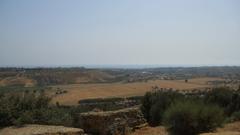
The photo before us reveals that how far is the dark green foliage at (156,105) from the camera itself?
19.8m

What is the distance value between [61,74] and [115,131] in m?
134

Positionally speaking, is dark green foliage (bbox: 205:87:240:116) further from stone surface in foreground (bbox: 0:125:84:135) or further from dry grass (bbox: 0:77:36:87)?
dry grass (bbox: 0:77:36:87)

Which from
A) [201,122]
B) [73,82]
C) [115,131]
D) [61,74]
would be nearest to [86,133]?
[115,131]

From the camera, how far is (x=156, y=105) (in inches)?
816

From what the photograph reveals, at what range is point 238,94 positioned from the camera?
25672 millimetres

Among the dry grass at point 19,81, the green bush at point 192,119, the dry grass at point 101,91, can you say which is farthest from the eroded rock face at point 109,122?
the dry grass at point 19,81

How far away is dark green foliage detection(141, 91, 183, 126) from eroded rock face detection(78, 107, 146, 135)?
367 centimetres

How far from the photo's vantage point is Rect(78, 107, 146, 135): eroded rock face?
14750 millimetres

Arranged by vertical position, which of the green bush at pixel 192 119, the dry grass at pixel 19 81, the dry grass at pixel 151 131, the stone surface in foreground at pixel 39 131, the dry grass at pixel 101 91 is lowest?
the dry grass at pixel 101 91

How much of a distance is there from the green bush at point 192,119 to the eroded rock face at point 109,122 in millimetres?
2038

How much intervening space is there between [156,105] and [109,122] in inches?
254

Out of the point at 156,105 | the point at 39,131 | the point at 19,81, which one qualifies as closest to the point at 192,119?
the point at 39,131

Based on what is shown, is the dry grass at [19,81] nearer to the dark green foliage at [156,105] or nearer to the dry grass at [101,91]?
the dry grass at [101,91]

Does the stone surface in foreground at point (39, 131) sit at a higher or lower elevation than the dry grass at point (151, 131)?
higher
